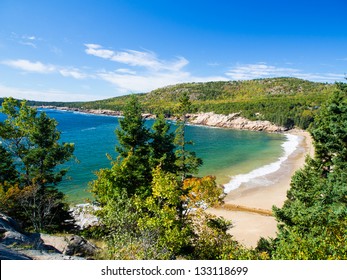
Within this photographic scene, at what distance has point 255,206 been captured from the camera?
37.5 m

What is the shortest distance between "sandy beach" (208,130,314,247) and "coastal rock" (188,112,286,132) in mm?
87227

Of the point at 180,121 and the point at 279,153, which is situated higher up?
the point at 180,121

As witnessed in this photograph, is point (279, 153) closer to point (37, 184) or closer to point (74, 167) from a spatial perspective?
point (74, 167)

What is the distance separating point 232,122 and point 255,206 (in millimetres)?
124809

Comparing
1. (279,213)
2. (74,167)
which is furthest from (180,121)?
(74,167)

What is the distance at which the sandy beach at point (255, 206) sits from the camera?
28953 mm

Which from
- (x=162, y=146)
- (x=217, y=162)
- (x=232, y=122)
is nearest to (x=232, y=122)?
(x=232, y=122)

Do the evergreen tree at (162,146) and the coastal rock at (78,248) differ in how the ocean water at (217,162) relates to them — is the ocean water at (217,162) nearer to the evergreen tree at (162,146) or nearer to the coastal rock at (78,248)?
the evergreen tree at (162,146)

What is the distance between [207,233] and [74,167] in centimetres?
4698

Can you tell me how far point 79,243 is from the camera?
16203mm

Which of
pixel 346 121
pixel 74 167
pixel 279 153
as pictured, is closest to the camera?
pixel 346 121

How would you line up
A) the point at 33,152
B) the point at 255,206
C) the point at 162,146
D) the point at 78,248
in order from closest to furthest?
the point at 78,248, the point at 33,152, the point at 162,146, the point at 255,206

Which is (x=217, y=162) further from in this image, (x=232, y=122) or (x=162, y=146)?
(x=232, y=122)

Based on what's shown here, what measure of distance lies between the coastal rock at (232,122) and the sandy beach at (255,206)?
8723 centimetres
